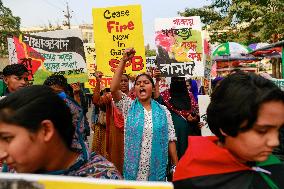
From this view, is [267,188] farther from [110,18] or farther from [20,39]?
[20,39]

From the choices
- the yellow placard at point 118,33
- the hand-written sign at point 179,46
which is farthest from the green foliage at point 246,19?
the yellow placard at point 118,33

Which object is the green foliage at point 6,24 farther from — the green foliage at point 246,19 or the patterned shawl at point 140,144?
the patterned shawl at point 140,144

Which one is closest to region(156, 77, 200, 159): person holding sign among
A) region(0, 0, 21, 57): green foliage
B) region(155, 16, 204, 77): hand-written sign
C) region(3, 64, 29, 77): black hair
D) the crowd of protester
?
region(155, 16, 204, 77): hand-written sign

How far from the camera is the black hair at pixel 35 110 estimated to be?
1.59 m

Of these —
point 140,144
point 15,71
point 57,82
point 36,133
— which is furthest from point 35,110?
point 15,71

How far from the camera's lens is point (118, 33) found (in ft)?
19.2

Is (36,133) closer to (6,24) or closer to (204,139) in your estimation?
(204,139)

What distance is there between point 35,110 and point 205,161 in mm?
695

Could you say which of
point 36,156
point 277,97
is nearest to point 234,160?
point 277,97

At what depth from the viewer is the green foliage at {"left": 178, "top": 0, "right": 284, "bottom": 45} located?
1572 cm

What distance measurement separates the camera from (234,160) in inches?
67.6

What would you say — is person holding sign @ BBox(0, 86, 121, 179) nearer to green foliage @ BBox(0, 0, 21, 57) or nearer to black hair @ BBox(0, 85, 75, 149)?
black hair @ BBox(0, 85, 75, 149)

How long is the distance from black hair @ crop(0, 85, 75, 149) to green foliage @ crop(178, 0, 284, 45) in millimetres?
14582

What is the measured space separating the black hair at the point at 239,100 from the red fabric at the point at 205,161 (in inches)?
3.3
